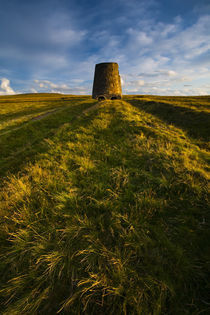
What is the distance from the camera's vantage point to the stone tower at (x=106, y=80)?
1186 inches

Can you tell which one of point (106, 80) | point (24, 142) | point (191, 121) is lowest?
point (24, 142)

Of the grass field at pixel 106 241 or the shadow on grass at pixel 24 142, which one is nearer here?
the grass field at pixel 106 241

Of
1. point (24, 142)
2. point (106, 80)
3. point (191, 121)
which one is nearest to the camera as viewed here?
point (24, 142)

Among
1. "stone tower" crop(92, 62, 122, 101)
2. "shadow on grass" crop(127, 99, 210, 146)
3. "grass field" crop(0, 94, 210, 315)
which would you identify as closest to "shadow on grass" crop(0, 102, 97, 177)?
"grass field" crop(0, 94, 210, 315)

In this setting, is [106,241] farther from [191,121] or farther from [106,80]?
[106,80]

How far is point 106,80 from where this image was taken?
1196 inches

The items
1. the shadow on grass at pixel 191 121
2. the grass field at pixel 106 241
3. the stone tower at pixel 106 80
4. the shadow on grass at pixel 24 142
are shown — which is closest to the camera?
the grass field at pixel 106 241

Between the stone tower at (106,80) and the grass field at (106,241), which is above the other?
the stone tower at (106,80)

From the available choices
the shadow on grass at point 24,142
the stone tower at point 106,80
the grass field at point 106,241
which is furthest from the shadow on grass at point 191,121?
the stone tower at point 106,80

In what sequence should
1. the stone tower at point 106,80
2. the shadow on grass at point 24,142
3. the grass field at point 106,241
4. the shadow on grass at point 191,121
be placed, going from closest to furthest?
the grass field at point 106,241
the shadow on grass at point 24,142
the shadow on grass at point 191,121
the stone tower at point 106,80

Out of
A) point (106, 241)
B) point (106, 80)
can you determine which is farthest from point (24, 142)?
point (106, 80)

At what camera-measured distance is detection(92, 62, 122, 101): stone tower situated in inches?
1186

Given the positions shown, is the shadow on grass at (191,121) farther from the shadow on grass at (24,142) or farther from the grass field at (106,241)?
the shadow on grass at (24,142)

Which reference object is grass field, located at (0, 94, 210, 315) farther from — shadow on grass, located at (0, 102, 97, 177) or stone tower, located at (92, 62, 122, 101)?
stone tower, located at (92, 62, 122, 101)
